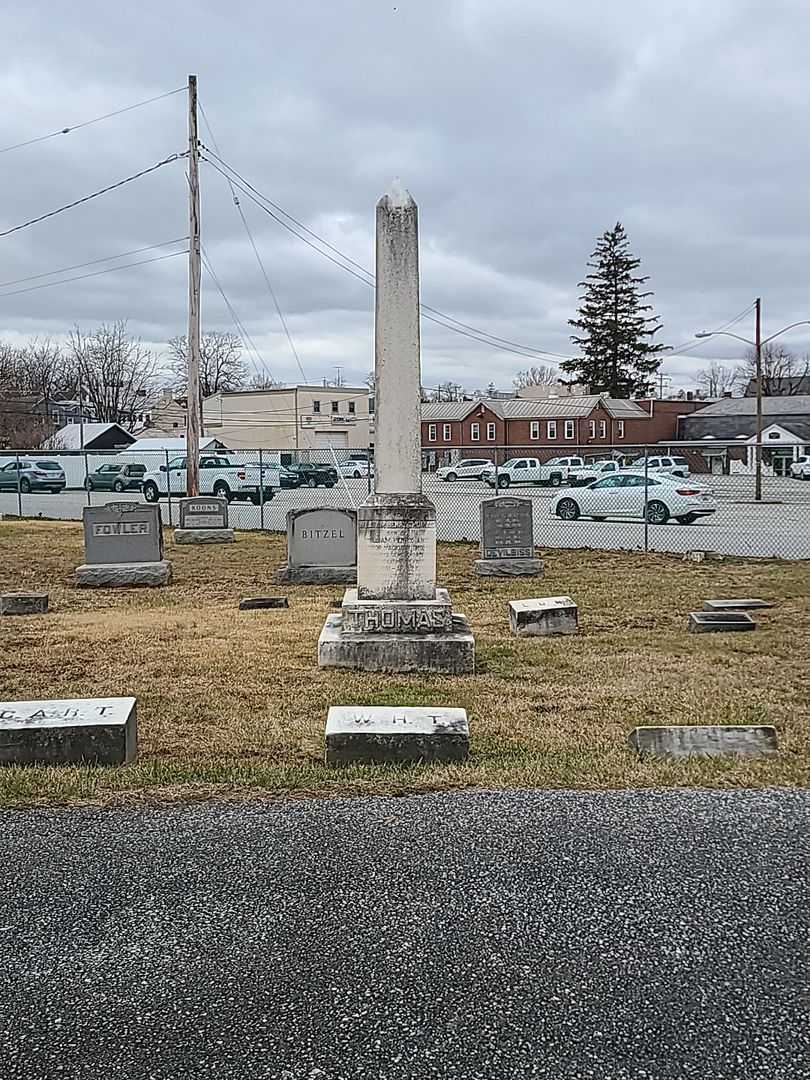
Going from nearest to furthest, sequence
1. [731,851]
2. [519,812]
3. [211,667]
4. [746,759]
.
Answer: [731,851] < [519,812] < [746,759] < [211,667]

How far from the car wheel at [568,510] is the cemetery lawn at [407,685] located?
41.5 ft

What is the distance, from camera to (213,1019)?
10.0 feet

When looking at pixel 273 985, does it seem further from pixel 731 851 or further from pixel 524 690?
pixel 524 690

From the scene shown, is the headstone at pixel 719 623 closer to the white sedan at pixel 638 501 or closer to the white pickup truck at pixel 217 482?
the white sedan at pixel 638 501

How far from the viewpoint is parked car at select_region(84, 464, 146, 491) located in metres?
41.8

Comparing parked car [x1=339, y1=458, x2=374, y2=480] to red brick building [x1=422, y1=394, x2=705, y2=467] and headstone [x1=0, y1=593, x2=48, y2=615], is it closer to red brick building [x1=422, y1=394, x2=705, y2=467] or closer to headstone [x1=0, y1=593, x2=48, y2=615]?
red brick building [x1=422, y1=394, x2=705, y2=467]

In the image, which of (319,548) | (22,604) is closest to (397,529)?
(22,604)

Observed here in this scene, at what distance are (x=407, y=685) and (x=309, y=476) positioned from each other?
37.5 meters

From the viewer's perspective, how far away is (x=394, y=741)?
18.0 ft

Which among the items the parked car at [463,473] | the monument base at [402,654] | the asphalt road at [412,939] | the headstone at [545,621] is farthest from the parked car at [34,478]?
the asphalt road at [412,939]

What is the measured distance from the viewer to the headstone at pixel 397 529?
818 cm

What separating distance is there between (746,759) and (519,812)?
1.62 m

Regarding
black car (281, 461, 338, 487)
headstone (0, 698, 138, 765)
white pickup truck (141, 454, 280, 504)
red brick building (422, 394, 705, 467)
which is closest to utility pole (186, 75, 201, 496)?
white pickup truck (141, 454, 280, 504)

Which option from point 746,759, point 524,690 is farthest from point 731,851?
point 524,690
